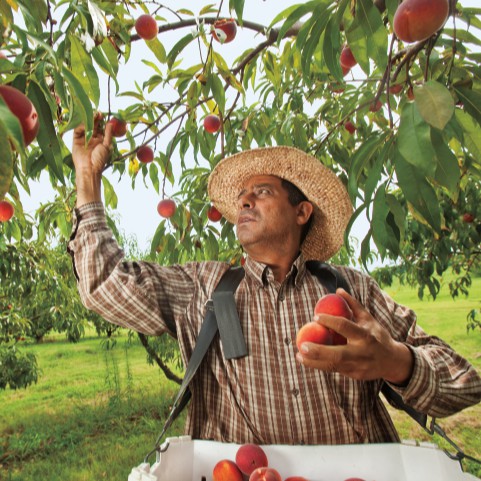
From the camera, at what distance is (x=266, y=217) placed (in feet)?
4.64

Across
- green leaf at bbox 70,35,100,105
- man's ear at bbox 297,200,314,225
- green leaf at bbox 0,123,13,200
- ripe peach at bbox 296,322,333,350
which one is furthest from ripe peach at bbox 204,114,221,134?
green leaf at bbox 0,123,13,200

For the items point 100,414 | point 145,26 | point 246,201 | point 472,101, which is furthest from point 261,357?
point 100,414

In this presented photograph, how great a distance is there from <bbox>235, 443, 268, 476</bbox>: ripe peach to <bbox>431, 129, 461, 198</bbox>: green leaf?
0.69 meters

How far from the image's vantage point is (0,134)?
1.39 ft

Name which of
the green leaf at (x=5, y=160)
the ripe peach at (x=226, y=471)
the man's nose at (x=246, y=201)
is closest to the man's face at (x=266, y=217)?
the man's nose at (x=246, y=201)

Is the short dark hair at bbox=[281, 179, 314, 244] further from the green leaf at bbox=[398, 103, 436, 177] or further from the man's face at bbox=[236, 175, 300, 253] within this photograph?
the green leaf at bbox=[398, 103, 436, 177]

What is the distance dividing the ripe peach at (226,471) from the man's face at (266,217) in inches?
24.3

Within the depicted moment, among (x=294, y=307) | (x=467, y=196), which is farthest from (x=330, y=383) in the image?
(x=467, y=196)

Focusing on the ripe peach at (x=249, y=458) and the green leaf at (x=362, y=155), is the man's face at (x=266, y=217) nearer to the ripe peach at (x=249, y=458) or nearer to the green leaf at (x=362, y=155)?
the green leaf at (x=362, y=155)

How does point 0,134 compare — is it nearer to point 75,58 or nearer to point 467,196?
point 75,58

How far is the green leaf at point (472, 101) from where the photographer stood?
85 cm

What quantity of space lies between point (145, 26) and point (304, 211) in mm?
778

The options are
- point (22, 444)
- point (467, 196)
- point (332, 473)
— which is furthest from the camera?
point (22, 444)

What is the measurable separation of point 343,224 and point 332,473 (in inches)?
32.0
